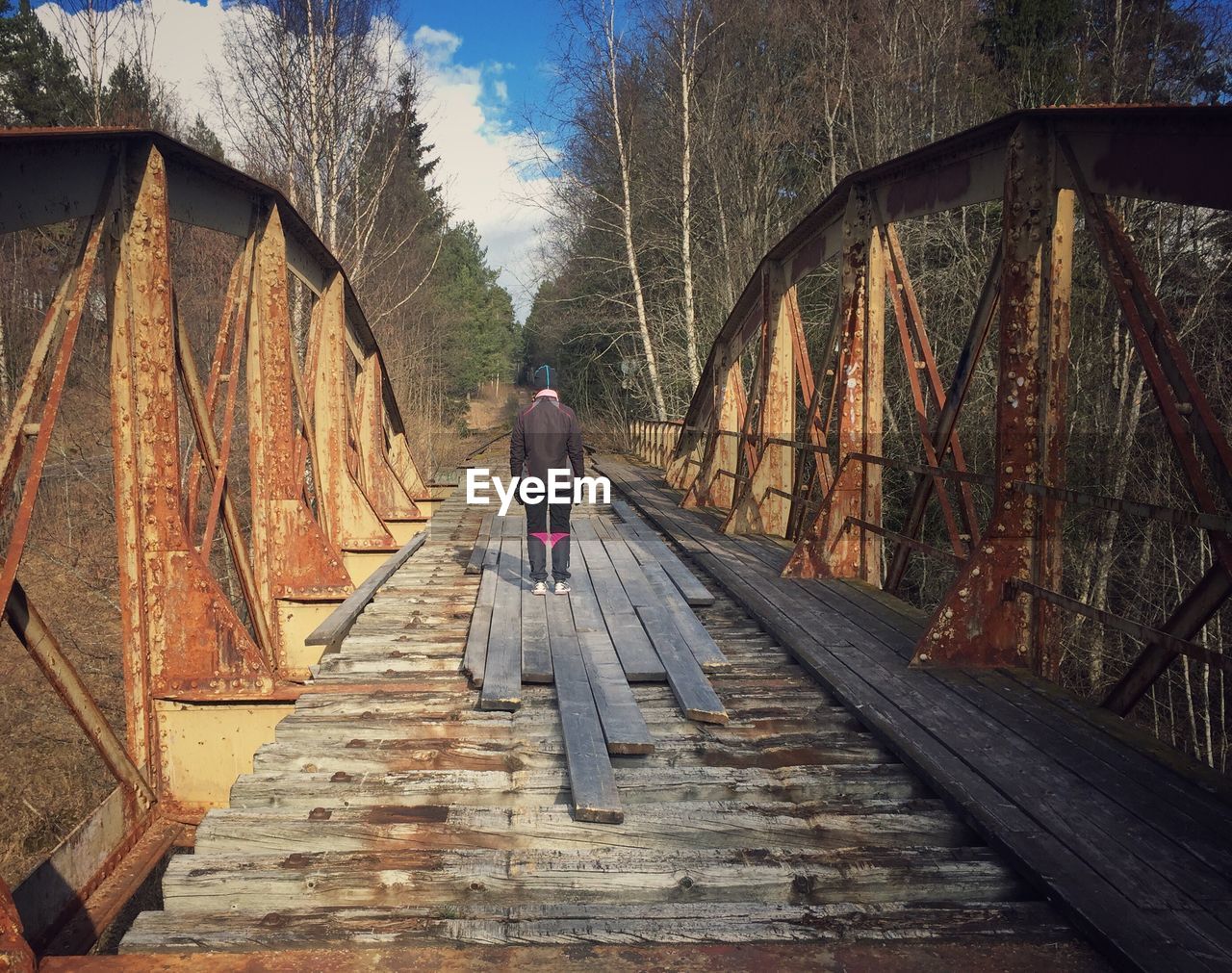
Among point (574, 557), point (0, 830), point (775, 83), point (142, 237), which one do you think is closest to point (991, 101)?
point (775, 83)

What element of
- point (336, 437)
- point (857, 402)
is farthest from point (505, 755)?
point (336, 437)

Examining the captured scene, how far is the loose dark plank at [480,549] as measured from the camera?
7.43m

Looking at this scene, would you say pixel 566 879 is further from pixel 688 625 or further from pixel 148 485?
pixel 688 625

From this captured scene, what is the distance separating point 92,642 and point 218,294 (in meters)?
7.18

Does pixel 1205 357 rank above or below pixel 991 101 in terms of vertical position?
below

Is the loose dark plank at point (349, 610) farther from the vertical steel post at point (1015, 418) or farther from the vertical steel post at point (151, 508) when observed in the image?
the vertical steel post at point (1015, 418)

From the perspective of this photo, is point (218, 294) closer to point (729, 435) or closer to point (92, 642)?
point (92, 642)

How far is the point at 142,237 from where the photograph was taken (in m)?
3.95

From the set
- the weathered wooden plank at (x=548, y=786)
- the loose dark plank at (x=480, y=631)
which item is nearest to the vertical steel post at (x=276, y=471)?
the loose dark plank at (x=480, y=631)

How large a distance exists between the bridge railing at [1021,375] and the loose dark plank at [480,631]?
2.18 metres

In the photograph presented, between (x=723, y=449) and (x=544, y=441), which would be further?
(x=723, y=449)

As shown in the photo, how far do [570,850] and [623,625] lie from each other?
104 inches

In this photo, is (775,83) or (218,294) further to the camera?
(775,83)

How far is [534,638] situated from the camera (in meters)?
5.16
